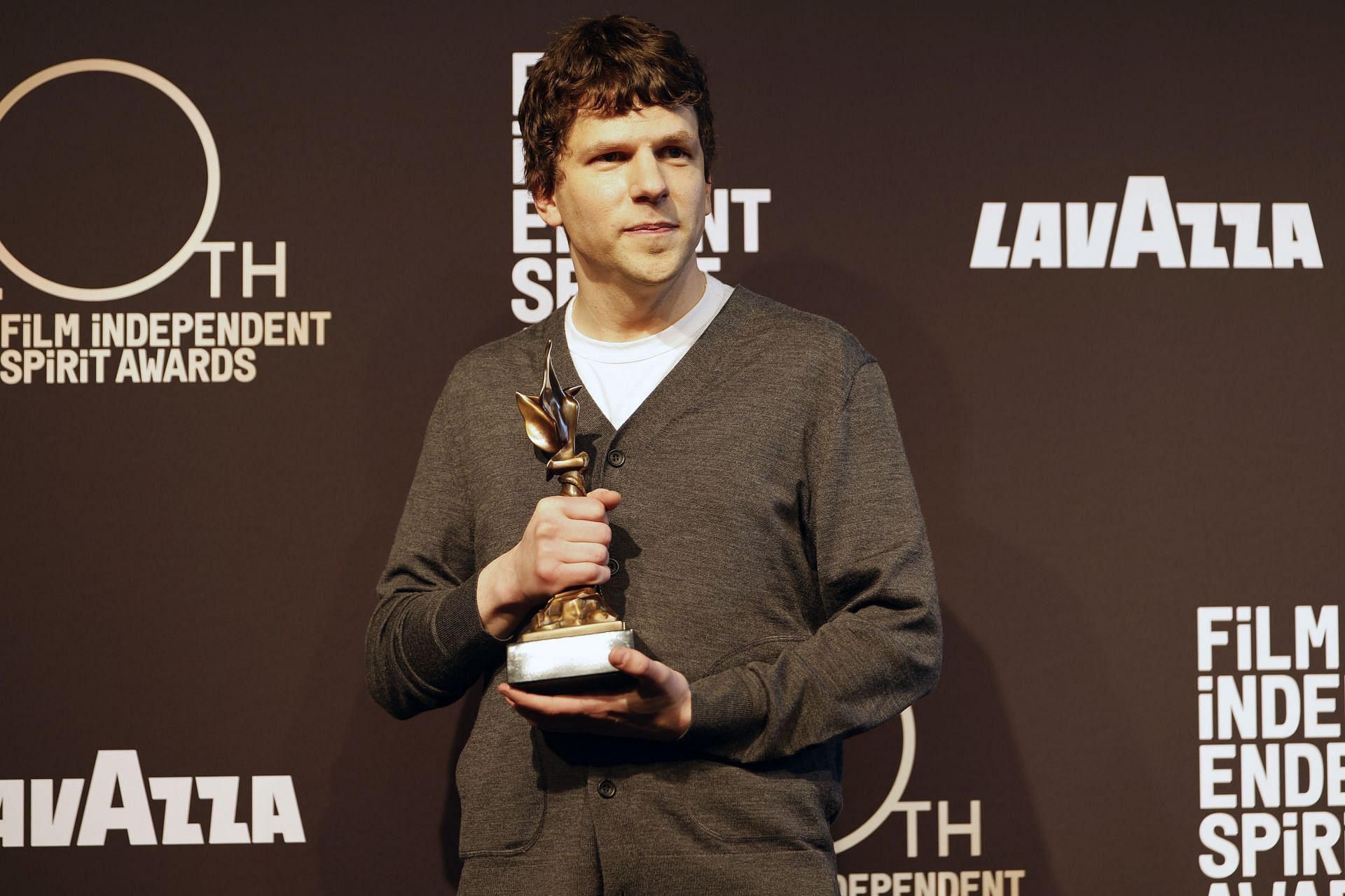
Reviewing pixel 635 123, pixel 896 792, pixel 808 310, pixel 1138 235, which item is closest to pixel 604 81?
pixel 635 123

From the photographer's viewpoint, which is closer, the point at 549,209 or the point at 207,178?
the point at 549,209

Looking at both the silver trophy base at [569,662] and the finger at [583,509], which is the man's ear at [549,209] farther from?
the silver trophy base at [569,662]

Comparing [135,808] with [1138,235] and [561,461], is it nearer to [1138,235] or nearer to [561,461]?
[561,461]

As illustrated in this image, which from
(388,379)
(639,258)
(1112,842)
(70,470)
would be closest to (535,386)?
(639,258)

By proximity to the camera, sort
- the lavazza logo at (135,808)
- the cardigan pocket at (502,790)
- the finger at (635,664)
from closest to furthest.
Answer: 1. the finger at (635,664)
2. the cardigan pocket at (502,790)
3. the lavazza logo at (135,808)

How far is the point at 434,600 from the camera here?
1528mm

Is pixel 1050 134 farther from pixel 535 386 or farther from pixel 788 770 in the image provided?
pixel 788 770

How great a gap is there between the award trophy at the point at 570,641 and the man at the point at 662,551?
2 cm

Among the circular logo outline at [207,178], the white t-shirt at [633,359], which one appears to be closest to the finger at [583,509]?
the white t-shirt at [633,359]

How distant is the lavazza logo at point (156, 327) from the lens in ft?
7.30

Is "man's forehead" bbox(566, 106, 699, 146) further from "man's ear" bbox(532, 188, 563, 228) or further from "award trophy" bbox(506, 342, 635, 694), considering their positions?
"award trophy" bbox(506, 342, 635, 694)

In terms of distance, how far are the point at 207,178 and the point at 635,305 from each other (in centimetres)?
104

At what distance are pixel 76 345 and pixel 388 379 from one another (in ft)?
1.75

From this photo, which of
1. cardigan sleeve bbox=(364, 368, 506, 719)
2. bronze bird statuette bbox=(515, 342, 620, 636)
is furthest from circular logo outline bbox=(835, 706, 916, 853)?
bronze bird statuette bbox=(515, 342, 620, 636)
